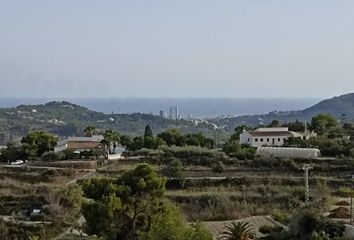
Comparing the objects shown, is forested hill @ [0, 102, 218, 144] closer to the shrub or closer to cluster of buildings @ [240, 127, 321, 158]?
cluster of buildings @ [240, 127, 321, 158]

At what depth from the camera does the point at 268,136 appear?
44.6m

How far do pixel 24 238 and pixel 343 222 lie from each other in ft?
37.3

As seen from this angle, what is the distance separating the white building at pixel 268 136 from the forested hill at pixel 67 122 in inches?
1928

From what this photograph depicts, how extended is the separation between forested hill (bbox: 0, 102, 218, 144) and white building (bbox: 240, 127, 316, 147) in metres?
49.0

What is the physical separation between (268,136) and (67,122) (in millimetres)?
66182

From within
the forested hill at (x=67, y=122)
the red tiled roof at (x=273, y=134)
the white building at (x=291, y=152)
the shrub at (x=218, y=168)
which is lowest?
the forested hill at (x=67, y=122)

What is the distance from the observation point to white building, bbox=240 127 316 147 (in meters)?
44.0

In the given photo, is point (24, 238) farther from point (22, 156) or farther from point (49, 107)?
point (49, 107)

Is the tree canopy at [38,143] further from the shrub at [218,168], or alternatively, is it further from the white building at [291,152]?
the white building at [291,152]

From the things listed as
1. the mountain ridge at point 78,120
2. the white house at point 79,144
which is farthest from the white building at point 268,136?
the mountain ridge at point 78,120

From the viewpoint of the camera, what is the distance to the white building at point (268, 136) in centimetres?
4400

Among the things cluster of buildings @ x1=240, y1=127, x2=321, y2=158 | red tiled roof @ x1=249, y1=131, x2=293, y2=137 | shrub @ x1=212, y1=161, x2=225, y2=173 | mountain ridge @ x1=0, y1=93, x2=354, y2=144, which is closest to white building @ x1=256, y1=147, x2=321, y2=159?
shrub @ x1=212, y1=161, x2=225, y2=173

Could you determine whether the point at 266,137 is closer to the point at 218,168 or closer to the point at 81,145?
the point at 218,168

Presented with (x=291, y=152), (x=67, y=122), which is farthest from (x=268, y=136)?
(x=67, y=122)
